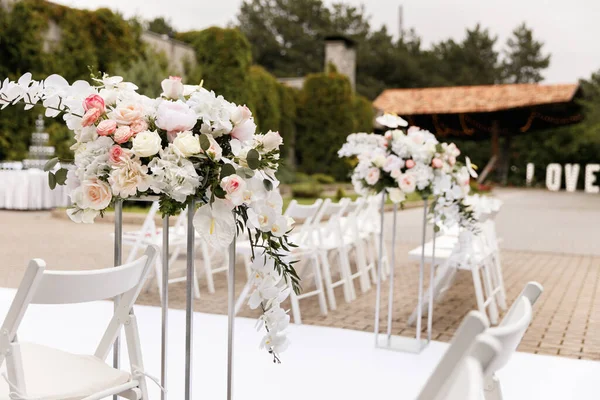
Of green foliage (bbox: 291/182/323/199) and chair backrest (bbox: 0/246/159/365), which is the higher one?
chair backrest (bbox: 0/246/159/365)

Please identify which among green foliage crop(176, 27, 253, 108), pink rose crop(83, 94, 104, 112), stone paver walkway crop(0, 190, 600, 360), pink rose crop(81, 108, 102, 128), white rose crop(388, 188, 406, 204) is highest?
green foliage crop(176, 27, 253, 108)

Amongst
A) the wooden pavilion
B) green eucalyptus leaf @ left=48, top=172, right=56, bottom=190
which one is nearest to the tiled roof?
the wooden pavilion

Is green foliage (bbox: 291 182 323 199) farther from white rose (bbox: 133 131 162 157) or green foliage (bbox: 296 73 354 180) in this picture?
white rose (bbox: 133 131 162 157)

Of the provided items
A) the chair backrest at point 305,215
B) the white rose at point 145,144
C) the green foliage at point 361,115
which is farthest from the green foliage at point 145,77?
the white rose at point 145,144

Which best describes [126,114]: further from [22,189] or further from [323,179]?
[323,179]

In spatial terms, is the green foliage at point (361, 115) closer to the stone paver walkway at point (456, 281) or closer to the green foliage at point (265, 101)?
the green foliage at point (265, 101)

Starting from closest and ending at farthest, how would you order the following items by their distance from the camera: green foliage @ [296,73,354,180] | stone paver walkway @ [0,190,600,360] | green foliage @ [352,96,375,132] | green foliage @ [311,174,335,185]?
stone paver walkway @ [0,190,600,360] → green foliage @ [311,174,335,185] → green foliage @ [296,73,354,180] → green foliage @ [352,96,375,132]

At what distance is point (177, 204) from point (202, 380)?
61.3 inches

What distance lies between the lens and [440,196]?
3895 mm

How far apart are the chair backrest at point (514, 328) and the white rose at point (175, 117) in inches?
40.9

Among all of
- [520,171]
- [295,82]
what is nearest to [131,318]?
[295,82]

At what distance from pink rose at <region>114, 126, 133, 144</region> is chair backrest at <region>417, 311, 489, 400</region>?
3.96 ft

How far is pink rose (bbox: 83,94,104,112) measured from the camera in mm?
2010

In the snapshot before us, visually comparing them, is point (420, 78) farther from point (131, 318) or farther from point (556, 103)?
point (131, 318)
